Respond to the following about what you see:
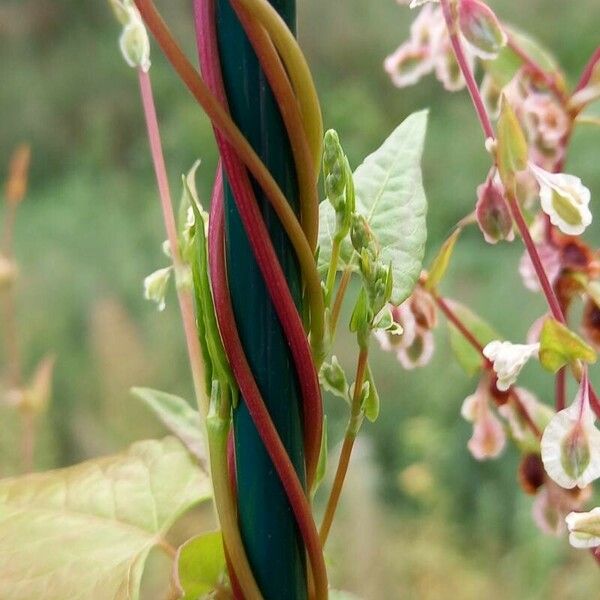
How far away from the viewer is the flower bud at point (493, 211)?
0.24m

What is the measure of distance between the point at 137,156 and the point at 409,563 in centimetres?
66

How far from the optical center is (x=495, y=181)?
0.79ft

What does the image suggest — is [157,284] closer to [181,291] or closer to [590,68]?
[181,291]

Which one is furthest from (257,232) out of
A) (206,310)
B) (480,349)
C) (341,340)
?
(341,340)

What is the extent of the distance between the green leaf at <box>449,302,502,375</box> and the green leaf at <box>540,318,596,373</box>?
8 cm

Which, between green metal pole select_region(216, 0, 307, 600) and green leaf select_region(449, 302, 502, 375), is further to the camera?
green leaf select_region(449, 302, 502, 375)

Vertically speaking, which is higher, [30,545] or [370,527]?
[30,545]

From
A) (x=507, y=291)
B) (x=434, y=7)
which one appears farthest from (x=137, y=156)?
(x=434, y=7)

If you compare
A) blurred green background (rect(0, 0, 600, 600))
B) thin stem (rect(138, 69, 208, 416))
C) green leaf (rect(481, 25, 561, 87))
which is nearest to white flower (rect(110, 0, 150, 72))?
thin stem (rect(138, 69, 208, 416))

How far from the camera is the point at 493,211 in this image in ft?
0.79

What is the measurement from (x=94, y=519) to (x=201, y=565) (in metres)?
0.04

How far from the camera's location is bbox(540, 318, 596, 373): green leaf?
214 millimetres

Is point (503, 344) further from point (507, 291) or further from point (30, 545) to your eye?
point (507, 291)

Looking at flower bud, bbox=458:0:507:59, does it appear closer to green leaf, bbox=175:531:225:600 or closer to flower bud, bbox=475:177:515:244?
flower bud, bbox=475:177:515:244
